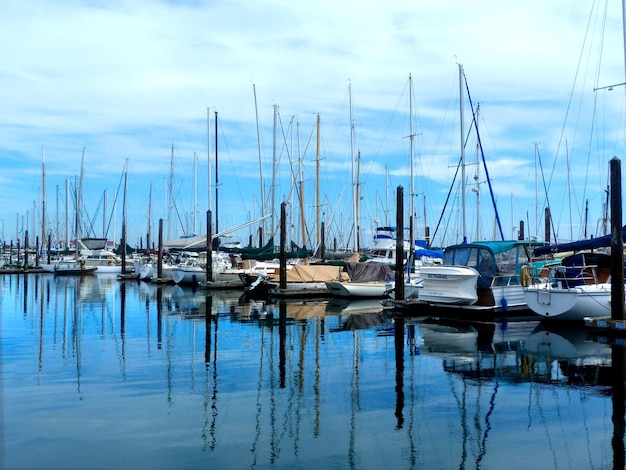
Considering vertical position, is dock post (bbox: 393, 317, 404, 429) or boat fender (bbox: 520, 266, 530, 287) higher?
boat fender (bbox: 520, 266, 530, 287)

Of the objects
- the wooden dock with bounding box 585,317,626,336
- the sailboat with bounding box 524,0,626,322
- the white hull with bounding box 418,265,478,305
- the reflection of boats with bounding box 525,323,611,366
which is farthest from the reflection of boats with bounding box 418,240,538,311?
the wooden dock with bounding box 585,317,626,336

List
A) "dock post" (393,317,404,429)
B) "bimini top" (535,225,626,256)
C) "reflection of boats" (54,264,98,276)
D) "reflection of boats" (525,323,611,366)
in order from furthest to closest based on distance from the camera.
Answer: "reflection of boats" (54,264,98,276) < "bimini top" (535,225,626,256) < "reflection of boats" (525,323,611,366) < "dock post" (393,317,404,429)

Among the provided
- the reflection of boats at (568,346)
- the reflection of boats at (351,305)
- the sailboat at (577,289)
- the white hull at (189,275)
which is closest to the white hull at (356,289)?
the reflection of boats at (351,305)

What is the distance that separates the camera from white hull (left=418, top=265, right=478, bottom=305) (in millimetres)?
24375

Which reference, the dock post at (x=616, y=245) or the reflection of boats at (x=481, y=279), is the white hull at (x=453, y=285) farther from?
the dock post at (x=616, y=245)

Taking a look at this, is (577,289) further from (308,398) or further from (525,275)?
(308,398)

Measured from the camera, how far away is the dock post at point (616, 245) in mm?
18188

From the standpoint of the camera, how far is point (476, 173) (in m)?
37.1

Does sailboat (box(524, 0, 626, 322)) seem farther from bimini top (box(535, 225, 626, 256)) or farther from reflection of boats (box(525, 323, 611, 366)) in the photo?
reflection of boats (box(525, 323, 611, 366))

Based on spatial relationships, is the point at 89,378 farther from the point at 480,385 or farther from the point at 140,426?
the point at 480,385

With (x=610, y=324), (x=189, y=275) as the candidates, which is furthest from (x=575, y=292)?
(x=189, y=275)

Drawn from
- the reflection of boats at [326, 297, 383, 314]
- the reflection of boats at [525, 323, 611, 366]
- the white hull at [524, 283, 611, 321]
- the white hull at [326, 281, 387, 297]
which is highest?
the white hull at [524, 283, 611, 321]

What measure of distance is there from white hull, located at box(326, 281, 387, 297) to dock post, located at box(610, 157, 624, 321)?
17.0 meters

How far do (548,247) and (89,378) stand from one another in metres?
19.0
